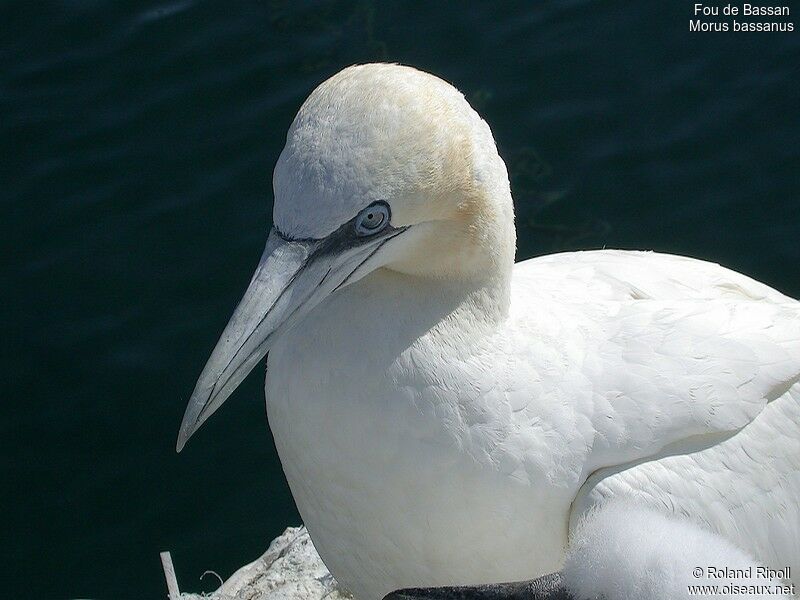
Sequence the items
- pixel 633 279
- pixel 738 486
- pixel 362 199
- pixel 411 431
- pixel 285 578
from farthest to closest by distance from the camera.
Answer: pixel 285 578, pixel 633 279, pixel 738 486, pixel 411 431, pixel 362 199

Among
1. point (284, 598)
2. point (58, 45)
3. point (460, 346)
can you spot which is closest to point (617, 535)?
point (460, 346)

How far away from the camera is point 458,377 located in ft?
11.9

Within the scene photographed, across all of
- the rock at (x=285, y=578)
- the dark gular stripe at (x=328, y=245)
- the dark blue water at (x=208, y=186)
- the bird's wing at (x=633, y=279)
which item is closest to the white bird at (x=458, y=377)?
the dark gular stripe at (x=328, y=245)

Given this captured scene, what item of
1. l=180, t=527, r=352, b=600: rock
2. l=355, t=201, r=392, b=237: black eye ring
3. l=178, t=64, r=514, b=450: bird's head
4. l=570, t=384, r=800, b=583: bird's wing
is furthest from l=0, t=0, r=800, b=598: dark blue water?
l=355, t=201, r=392, b=237: black eye ring

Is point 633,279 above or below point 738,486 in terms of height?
above

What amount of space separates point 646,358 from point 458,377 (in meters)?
0.65

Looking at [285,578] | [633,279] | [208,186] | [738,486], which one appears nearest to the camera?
[738,486]

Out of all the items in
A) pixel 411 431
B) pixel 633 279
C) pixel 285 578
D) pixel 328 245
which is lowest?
pixel 285 578

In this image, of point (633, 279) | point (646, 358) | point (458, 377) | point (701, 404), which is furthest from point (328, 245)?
point (633, 279)

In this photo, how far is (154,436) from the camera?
6.64 meters

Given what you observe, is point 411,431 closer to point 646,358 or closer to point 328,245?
point 328,245

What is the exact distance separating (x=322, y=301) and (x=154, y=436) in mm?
3210

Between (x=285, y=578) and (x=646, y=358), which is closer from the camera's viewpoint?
(x=646, y=358)

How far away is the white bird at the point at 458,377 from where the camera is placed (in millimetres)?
3320
